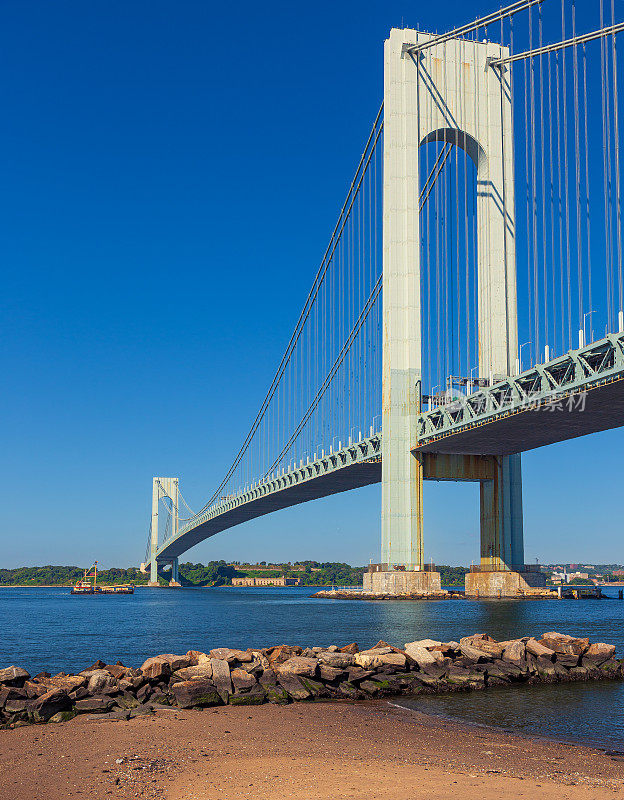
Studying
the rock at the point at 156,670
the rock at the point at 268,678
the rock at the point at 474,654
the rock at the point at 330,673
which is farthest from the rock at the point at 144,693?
the rock at the point at 474,654

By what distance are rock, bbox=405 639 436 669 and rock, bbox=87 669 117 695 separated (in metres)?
4.89

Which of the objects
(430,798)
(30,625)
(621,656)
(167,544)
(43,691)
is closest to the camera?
(430,798)

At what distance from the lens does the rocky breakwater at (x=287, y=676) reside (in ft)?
39.8

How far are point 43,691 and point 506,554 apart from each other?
134 ft

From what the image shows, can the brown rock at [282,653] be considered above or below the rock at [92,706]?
above

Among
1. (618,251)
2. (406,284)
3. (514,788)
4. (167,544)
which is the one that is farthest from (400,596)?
(167,544)

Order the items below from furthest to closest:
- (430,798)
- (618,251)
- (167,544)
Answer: (167,544)
(618,251)
(430,798)

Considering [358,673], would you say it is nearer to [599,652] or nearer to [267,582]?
[599,652]

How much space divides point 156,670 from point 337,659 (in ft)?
9.62

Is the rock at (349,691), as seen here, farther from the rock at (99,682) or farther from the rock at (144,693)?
the rock at (99,682)

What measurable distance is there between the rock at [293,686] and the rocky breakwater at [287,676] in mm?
15

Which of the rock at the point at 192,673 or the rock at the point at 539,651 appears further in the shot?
the rock at the point at 539,651

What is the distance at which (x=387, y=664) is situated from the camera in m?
14.5

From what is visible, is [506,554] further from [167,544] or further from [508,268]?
[167,544]
